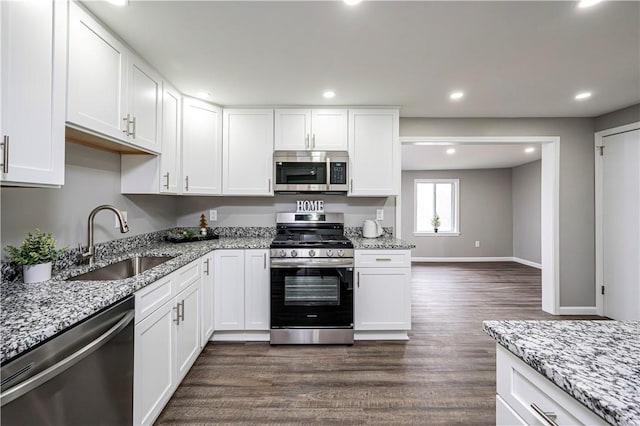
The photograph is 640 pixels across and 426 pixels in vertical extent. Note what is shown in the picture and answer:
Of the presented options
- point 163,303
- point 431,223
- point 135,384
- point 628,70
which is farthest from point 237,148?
point 431,223

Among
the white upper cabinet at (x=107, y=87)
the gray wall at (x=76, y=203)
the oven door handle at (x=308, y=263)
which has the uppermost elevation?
the white upper cabinet at (x=107, y=87)

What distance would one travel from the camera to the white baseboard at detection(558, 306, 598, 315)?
351 cm

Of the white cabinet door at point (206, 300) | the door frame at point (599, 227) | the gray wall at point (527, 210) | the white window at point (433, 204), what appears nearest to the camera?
the white cabinet door at point (206, 300)

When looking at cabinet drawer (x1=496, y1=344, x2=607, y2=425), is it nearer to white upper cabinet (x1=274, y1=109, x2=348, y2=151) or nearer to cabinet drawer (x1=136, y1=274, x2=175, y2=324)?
cabinet drawer (x1=136, y1=274, x2=175, y2=324)

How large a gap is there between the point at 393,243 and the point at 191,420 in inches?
83.1

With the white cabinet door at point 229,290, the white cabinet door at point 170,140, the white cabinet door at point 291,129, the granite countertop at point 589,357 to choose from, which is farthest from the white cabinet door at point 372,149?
the granite countertop at point 589,357

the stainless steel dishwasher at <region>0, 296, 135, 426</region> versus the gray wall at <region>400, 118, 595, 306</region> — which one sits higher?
the gray wall at <region>400, 118, 595, 306</region>

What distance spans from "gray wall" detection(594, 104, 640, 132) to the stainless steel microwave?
3.05 m

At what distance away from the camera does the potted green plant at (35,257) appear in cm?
141

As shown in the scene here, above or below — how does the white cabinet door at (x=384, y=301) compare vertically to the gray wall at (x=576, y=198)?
below

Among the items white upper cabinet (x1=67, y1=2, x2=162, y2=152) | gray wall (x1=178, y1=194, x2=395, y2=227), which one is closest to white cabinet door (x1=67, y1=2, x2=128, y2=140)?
white upper cabinet (x1=67, y1=2, x2=162, y2=152)

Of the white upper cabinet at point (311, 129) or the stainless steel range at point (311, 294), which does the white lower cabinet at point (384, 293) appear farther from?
the white upper cabinet at point (311, 129)

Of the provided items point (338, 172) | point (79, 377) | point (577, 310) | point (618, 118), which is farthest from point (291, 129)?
point (577, 310)

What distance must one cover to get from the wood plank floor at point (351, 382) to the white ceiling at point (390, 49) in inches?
92.8
